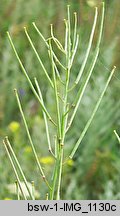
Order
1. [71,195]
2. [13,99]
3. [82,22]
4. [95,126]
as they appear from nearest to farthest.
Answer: [71,195] → [95,126] → [13,99] → [82,22]

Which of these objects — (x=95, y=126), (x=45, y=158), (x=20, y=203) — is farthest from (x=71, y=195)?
(x=20, y=203)

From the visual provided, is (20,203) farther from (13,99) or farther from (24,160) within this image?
(13,99)

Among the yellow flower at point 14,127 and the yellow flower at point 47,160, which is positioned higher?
the yellow flower at point 14,127

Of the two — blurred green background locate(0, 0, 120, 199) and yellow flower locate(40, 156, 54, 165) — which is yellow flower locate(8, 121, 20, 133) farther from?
yellow flower locate(40, 156, 54, 165)

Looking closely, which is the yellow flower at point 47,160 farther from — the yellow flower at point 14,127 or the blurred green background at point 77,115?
the yellow flower at point 14,127

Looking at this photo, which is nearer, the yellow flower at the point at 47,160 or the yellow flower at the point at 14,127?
the yellow flower at the point at 47,160

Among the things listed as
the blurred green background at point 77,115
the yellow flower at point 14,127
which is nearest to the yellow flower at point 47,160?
the blurred green background at point 77,115

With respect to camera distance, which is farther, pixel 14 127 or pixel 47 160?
pixel 14 127

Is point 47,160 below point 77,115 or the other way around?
below
